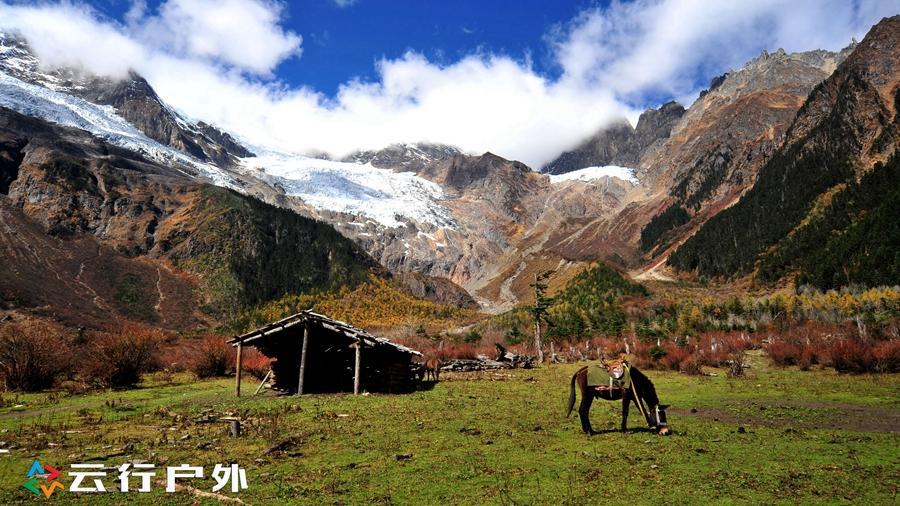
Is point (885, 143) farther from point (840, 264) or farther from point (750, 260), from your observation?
point (840, 264)

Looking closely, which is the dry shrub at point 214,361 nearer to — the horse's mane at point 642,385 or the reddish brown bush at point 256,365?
the reddish brown bush at point 256,365

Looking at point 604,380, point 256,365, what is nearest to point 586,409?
point 604,380

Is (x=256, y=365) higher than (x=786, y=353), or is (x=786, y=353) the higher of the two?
(x=786, y=353)

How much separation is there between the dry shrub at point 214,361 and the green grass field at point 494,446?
11.9 metres

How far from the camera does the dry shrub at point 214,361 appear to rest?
116ft

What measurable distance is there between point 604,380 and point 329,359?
18969 mm

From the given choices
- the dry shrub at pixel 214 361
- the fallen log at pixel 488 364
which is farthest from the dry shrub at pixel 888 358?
the dry shrub at pixel 214 361

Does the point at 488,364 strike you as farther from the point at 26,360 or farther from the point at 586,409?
the point at 26,360

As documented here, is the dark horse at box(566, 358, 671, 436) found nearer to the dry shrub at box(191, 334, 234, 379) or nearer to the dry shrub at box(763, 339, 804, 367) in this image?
the dry shrub at box(763, 339, 804, 367)

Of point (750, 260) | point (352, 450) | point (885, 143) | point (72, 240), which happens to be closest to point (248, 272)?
point (72, 240)

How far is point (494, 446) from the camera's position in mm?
12844

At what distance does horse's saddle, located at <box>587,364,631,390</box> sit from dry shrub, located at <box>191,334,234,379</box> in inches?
1183

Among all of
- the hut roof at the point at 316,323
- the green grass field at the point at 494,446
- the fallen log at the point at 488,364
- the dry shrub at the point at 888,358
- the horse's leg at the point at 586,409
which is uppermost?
the hut roof at the point at 316,323

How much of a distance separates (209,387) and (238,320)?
7839 cm
